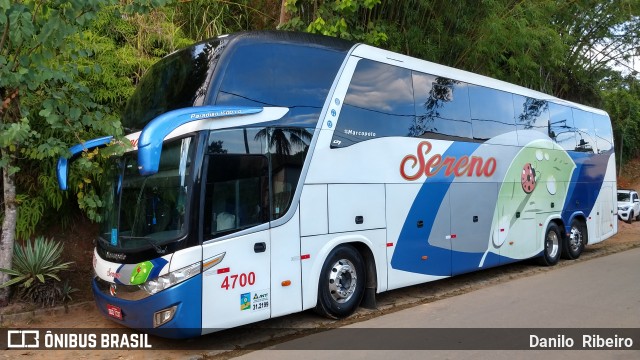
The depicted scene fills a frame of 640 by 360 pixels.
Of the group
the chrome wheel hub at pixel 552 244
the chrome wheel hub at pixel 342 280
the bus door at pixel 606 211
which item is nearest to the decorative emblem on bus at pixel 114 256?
the chrome wheel hub at pixel 342 280

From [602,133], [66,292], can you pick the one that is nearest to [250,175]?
[66,292]

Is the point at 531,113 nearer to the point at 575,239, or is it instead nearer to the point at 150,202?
the point at 575,239

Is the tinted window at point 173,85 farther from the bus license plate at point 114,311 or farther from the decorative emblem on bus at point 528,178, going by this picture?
the decorative emblem on bus at point 528,178

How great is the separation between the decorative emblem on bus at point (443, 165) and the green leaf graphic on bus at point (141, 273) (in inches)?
163

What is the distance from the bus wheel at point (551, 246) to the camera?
11824 mm

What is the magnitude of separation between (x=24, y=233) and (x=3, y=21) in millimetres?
4296

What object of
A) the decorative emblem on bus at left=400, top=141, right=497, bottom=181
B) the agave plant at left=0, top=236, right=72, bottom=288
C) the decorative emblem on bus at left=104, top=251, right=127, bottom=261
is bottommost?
the agave plant at left=0, top=236, right=72, bottom=288

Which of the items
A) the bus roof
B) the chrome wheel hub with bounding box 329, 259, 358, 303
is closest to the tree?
the bus roof

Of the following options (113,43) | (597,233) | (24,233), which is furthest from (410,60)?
(597,233)

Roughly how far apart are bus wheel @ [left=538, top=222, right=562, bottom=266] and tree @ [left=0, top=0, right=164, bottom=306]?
377 inches

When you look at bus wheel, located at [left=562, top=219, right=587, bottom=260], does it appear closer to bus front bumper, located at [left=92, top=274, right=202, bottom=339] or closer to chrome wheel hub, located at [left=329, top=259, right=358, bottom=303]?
chrome wheel hub, located at [left=329, top=259, right=358, bottom=303]

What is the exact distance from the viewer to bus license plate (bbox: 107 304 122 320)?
5949 millimetres

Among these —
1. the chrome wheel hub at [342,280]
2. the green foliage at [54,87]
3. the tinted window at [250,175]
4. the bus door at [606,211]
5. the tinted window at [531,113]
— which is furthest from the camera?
the bus door at [606,211]

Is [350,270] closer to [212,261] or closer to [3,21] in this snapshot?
[212,261]
